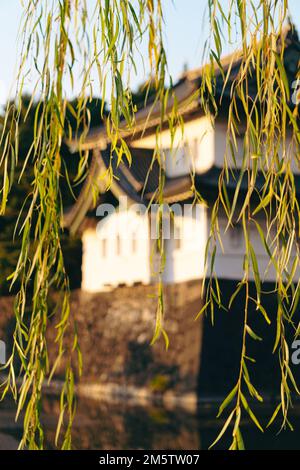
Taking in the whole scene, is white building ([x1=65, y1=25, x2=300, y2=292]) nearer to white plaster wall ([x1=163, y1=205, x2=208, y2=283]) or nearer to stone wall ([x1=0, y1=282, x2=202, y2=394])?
white plaster wall ([x1=163, y1=205, x2=208, y2=283])

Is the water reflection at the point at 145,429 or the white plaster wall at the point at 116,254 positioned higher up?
the white plaster wall at the point at 116,254

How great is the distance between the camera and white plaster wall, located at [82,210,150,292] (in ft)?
58.7

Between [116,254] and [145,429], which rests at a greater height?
[116,254]

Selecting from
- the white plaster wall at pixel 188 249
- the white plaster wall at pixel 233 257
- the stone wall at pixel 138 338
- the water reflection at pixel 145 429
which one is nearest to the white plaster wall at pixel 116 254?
the stone wall at pixel 138 338

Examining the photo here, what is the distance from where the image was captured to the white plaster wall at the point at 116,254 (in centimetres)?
1791

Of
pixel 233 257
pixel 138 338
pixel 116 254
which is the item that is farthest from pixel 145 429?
pixel 116 254

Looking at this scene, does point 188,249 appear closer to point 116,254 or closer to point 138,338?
point 138,338

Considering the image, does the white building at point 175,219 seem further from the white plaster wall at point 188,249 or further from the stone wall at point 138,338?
the stone wall at point 138,338

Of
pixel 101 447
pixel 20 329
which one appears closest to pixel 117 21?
pixel 20 329

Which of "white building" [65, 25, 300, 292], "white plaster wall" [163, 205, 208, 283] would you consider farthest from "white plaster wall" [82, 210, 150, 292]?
"white plaster wall" [163, 205, 208, 283]

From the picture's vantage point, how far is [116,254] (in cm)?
1897

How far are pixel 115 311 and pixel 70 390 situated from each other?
51.9 ft

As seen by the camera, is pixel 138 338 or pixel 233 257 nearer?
pixel 233 257

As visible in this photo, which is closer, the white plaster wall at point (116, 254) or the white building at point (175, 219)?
the white building at point (175, 219)
